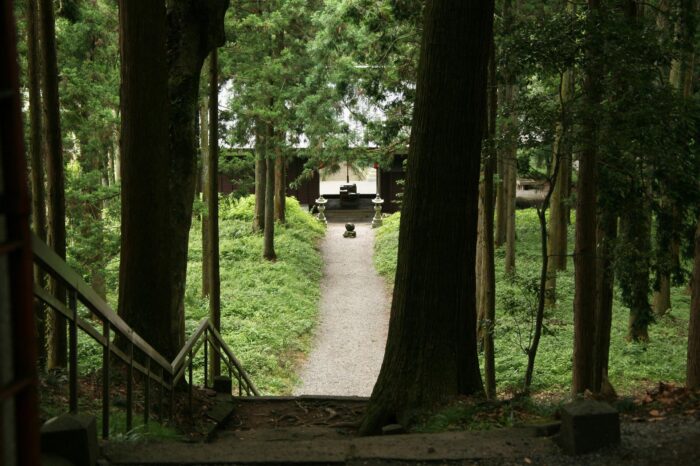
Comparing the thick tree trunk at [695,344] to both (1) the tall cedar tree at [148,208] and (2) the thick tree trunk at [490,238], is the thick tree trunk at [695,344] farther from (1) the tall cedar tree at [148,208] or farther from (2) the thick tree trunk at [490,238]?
(1) the tall cedar tree at [148,208]

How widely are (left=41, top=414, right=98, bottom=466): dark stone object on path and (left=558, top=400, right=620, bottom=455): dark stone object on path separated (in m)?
3.04

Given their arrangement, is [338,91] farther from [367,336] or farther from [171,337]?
[171,337]

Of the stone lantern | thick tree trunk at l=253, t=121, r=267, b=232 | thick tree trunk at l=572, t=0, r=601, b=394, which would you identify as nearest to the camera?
thick tree trunk at l=572, t=0, r=601, b=394

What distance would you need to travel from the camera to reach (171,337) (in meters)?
8.69

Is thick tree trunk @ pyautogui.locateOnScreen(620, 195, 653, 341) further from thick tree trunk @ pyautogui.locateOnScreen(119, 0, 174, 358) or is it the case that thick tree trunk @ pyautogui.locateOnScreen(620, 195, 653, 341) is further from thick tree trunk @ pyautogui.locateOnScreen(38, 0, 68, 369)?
thick tree trunk @ pyautogui.locateOnScreen(38, 0, 68, 369)

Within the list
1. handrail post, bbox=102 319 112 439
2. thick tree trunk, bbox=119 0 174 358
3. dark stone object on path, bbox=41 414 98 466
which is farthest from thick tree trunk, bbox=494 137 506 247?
dark stone object on path, bbox=41 414 98 466

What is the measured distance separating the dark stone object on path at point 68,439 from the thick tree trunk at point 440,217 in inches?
144

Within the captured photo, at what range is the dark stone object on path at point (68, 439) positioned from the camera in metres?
4.35

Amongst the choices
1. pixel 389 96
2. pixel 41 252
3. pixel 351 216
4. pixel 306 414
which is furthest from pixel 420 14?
pixel 351 216

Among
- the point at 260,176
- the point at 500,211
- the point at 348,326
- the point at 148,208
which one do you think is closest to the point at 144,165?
the point at 148,208

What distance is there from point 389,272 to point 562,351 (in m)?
10.6

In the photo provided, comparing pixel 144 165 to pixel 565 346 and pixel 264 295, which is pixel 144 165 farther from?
pixel 264 295

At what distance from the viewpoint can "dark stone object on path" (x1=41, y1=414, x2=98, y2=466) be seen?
4.35 m

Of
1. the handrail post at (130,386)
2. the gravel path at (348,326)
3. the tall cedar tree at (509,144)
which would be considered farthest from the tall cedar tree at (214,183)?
the handrail post at (130,386)
